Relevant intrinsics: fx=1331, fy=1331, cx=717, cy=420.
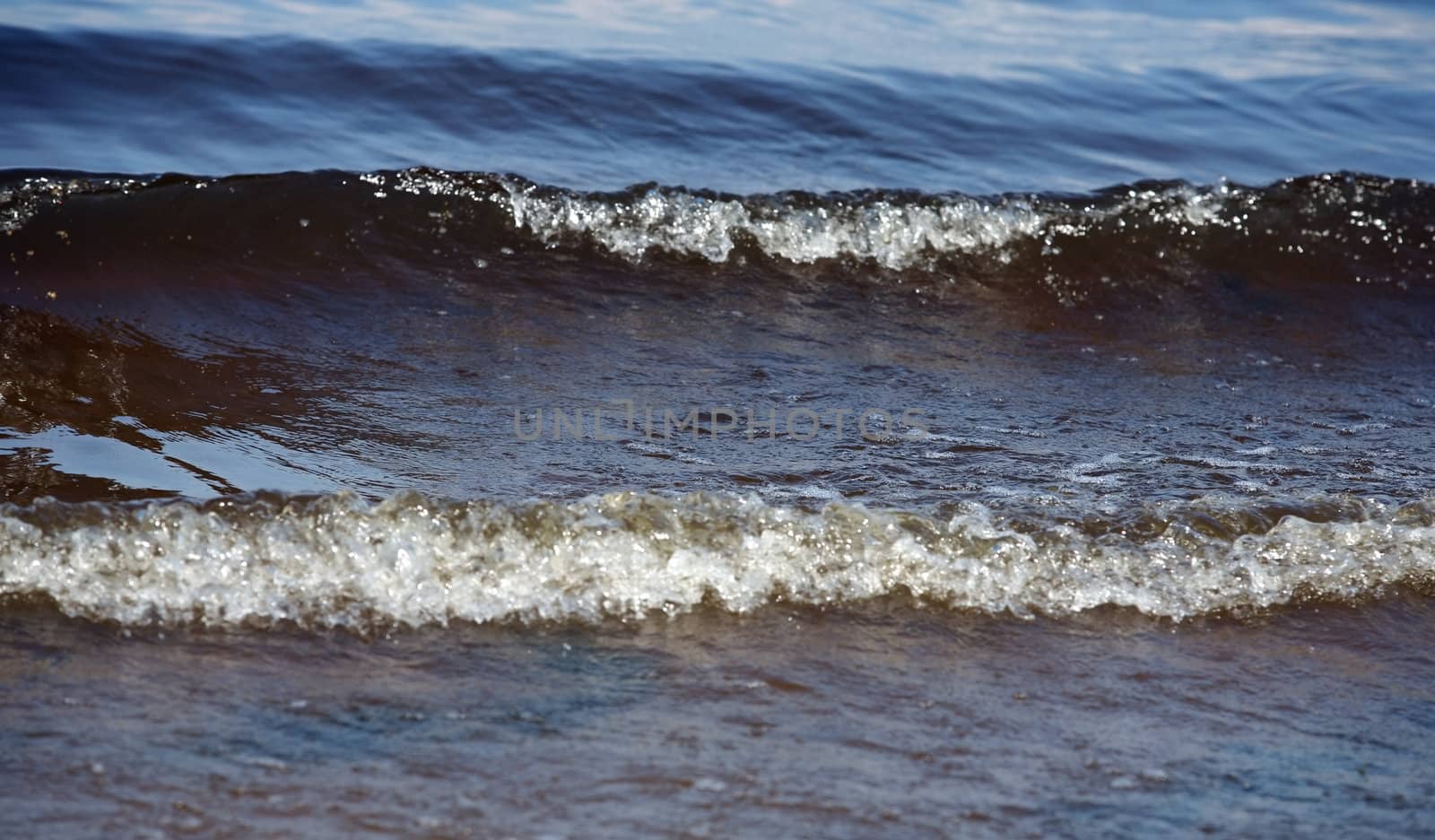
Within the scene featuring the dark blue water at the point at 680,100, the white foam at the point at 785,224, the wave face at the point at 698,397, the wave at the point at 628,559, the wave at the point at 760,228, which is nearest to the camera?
the wave at the point at 628,559

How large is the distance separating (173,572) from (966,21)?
29.3 ft

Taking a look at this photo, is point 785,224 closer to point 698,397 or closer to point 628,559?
point 698,397

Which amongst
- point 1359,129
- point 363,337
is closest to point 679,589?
point 363,337

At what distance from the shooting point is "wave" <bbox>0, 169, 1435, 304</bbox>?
207 inches

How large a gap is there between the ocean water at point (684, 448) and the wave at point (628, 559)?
1cm

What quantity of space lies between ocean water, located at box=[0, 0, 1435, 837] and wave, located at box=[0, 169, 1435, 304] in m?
0.02

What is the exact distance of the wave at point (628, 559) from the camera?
2.59m

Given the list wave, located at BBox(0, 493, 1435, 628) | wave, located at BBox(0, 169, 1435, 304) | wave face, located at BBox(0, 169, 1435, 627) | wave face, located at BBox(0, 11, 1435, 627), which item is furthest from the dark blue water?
wave, located at BBox(0, 493, 1435, 628)

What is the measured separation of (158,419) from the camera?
361 cm

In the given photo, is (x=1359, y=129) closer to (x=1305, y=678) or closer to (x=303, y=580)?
(x=1305, y=678)

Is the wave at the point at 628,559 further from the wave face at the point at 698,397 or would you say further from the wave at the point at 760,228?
the wave at the point at 760,228

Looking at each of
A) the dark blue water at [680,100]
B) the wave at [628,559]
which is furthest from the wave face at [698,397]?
the dark blue water at [680,100]

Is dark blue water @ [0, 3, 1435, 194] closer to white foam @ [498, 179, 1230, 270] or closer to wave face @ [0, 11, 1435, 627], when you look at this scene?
wave face @ [0, 11, 1435, 627]

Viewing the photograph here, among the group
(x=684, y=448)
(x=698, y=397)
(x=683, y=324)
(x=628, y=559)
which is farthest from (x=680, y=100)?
(x=628, y=559)
